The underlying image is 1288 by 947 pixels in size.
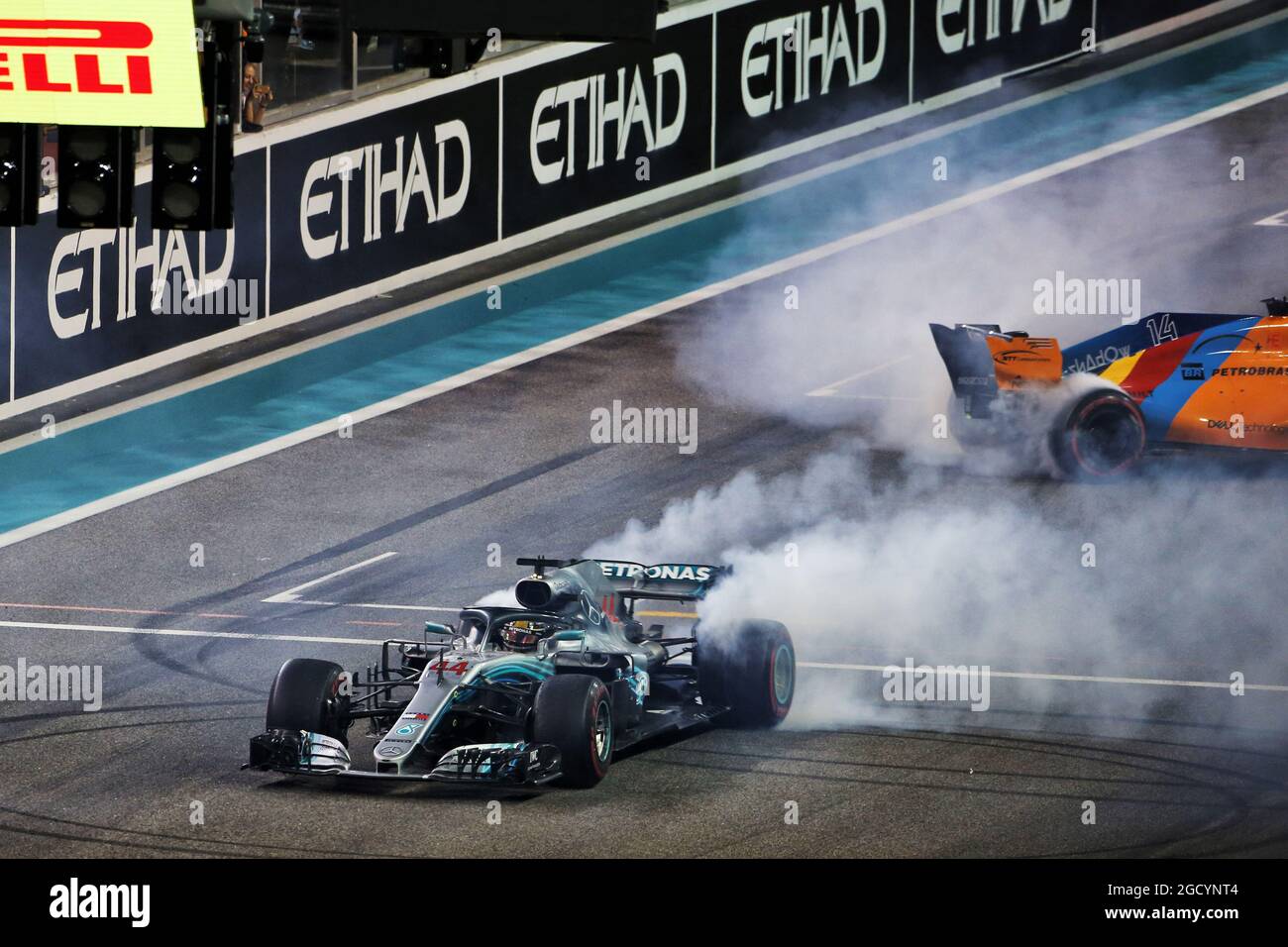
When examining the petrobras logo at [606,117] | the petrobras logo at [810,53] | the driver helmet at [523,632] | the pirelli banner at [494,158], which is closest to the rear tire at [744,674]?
the driver helmet at [523,632]

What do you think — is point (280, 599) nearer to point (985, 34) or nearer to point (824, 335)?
point (824, 335)

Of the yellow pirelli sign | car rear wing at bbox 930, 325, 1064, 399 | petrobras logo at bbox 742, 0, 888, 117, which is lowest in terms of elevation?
car rear wing at bbox 930, 325, 1064, 399

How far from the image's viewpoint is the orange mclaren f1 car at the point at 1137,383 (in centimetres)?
2072

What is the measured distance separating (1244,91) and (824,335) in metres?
10.2

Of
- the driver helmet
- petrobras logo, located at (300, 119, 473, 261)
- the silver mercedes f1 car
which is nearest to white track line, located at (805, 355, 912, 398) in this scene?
petrobras logo, located at (300, 119, 473, 261)

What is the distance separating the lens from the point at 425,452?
23016 millimetres

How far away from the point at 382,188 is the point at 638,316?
3468mm

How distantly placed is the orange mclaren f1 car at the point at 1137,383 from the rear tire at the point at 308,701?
8976 mm

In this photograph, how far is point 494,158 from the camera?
89.0 feet

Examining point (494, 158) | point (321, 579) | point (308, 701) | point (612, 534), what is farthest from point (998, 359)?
point (308, 701)

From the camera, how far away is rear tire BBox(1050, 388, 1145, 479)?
828 inches

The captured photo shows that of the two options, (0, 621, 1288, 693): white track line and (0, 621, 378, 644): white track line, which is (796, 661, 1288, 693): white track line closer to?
(0, 621, 1288, 693): white track line

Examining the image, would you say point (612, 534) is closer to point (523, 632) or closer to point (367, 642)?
point (367, 642)

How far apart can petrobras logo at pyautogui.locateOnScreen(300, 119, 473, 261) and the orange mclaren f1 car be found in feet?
25.5
